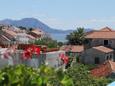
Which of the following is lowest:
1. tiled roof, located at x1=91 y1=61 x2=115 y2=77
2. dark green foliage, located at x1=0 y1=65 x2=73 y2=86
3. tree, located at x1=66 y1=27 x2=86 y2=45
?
tiled roof, located at x1=91 y1=61 x2=115 y2=77

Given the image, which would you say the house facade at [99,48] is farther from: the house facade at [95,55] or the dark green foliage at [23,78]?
the dark green foliage at [23,78]

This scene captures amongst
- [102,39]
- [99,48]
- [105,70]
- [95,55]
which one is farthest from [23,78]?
[102,39]

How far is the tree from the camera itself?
82562mm

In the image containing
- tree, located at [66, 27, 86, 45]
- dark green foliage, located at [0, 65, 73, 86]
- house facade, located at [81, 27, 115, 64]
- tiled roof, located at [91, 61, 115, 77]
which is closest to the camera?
dark green foliage, located at [0, 65, 73, 86]

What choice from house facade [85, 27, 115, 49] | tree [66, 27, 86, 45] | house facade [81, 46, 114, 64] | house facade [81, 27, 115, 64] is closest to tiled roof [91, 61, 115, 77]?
house facade [81, 46, 114, 64]

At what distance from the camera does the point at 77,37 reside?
84.2 metres

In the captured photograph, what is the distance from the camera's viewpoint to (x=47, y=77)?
6531 mm

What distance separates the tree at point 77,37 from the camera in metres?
82.6

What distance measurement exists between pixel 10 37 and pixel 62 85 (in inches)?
3326

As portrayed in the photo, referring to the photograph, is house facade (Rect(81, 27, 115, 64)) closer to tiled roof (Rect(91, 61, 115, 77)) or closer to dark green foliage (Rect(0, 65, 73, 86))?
tiled roof (Rect(91, 61, 115, 77))

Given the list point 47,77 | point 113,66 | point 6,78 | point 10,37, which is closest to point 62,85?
point 47,77

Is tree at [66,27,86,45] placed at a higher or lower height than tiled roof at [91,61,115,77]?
higher

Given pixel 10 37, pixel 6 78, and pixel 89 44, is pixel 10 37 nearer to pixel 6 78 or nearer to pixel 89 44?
pixel 89 44

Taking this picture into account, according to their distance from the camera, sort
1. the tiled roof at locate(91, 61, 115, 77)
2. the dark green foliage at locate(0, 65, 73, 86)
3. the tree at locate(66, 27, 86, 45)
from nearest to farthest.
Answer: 1. the dark green foliage at locate(0, 65, 73, 86)
2. the tiled roof at locate(91, 61, 115, 77)
3. the tree at locate(66, 27, 86, 45)
